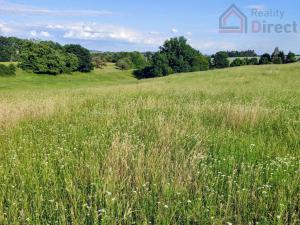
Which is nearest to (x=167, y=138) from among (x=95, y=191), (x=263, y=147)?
(x=263, y=147)

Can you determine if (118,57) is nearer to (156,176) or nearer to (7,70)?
(7,70)

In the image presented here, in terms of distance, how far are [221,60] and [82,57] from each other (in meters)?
56.9

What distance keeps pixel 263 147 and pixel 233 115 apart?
2515 mm

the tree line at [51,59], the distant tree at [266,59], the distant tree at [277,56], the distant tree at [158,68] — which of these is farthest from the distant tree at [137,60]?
the distant tree at [277,56]

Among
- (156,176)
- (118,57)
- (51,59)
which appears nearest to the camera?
(156,176)

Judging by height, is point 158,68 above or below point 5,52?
below

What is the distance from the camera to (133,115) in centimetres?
888

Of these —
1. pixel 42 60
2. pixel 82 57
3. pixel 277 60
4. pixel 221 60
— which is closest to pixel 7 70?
pixel 42 60

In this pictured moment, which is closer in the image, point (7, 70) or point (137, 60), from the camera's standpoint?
point (7, 70)

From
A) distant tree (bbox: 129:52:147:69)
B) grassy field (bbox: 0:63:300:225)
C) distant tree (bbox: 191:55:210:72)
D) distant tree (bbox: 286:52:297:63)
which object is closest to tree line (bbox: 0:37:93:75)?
distant tree (bbox: 129:52:147:69)

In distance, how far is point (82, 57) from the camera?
104125mm

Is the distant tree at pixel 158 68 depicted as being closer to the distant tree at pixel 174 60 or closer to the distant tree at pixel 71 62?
the distant tree at pixel 174 60

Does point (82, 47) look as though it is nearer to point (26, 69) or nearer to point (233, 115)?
point (26, 69)

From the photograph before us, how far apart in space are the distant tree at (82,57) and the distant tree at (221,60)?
53518mm
